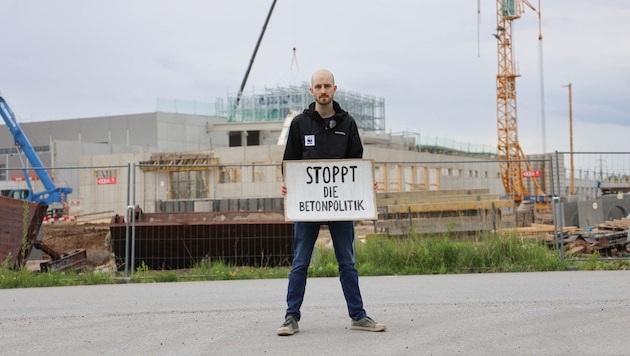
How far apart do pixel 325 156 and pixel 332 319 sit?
1531 millimetres

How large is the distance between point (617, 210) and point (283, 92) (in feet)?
173

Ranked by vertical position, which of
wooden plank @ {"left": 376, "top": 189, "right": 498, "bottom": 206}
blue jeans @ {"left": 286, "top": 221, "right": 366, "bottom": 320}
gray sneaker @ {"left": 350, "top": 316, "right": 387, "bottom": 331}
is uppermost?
wooden plank @ {"left": 376, "top": 189, "right": 498, "bottom": 206}

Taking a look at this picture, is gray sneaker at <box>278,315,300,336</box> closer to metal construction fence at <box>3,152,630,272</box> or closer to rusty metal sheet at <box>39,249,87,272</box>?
metal construction fence at <box>3,152,630,272</box>

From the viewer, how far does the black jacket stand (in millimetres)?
6090

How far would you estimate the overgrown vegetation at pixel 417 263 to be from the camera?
1136cm

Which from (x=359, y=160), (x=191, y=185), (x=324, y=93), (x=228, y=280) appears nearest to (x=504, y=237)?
(x=228, y=280)

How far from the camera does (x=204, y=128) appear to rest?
235ft

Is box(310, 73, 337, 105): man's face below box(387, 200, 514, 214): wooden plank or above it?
above

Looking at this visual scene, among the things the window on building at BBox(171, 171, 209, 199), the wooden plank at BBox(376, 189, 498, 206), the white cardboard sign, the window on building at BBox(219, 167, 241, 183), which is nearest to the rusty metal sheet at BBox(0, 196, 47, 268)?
the white cardboard sign

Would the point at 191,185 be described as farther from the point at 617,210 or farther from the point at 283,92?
the point at 283,92

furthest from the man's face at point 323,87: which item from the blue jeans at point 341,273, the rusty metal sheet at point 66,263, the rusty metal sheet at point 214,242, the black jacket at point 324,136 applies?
the rusty metal sheet at point 214,242

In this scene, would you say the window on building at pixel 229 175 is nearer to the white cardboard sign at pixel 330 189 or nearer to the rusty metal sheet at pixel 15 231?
the rusty metal sheet at pixel 15 231

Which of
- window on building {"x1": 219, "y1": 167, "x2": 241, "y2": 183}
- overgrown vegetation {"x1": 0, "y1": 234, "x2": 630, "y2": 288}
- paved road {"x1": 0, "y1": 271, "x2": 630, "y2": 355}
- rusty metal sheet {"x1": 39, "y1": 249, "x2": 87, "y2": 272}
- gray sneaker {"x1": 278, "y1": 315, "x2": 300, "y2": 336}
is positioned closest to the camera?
paved road {"x1": 0, "y1": 271, "x2": 630, "y2": 355}

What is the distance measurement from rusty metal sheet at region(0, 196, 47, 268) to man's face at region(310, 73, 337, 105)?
7.84 meters
